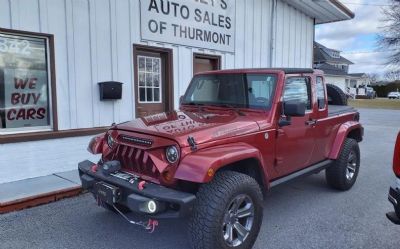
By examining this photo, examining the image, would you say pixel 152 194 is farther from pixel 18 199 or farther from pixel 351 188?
pixel 351 188

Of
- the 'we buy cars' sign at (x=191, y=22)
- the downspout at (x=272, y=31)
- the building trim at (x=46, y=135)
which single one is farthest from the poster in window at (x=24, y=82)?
the downspout at (x=272, y=31)

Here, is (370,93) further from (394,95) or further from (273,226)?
(273,226)

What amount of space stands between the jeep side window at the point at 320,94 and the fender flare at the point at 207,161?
77.0 inches

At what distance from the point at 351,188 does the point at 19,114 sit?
554cm

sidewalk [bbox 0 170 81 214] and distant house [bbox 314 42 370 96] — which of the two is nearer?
sidewalk [bbox 0 170 81 214]

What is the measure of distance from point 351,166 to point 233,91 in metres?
2.56

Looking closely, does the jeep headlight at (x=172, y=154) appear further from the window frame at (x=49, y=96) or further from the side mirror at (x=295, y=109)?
the window frame at (x=49, y=96)

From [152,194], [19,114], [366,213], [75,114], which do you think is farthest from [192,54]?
[152,194]

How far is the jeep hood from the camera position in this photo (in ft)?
11.0

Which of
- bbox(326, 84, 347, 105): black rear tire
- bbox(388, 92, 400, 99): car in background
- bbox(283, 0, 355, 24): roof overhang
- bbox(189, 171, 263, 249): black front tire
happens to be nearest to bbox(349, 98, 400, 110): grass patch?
bbox(388, 92, 400, 99): car in background

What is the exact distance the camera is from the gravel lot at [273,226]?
3787mm

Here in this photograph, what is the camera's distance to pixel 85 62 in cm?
636

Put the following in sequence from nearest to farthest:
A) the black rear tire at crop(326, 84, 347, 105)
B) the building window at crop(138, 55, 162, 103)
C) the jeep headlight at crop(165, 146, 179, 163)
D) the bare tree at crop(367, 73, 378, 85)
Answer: the jeep headlight at crop(165, 146, 179, 163), the black rear tire at crop(326, 84, 347, 105), the building window at crop(138, 55, 162, 103), the bare tree at crop(367, 73, 378, 85)

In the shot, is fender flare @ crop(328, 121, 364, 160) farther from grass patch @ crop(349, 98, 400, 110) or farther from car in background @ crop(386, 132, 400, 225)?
grass patch @ crop(349, 98, 400, 110)
